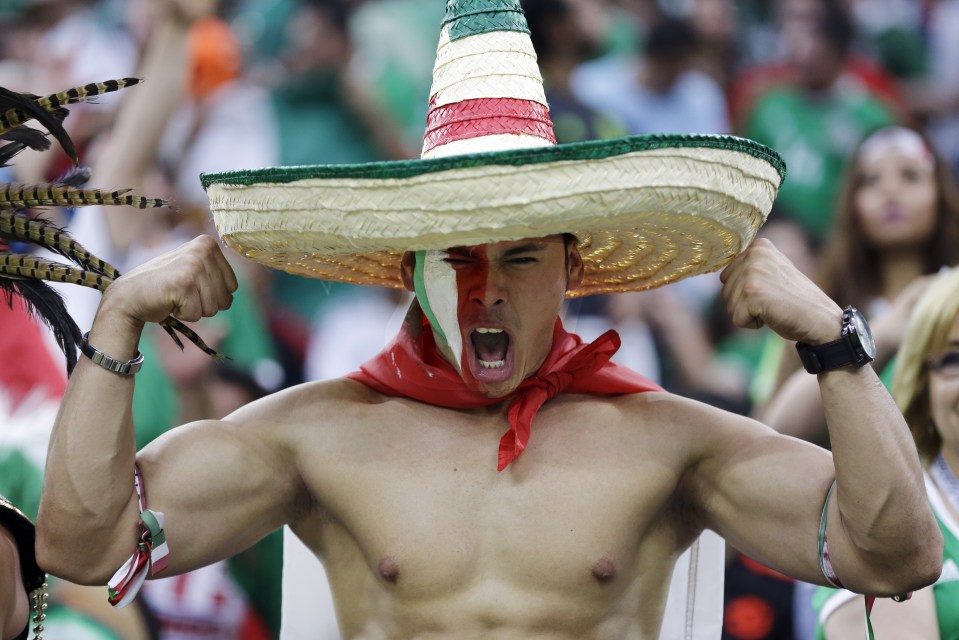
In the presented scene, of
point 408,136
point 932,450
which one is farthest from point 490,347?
point 408,136

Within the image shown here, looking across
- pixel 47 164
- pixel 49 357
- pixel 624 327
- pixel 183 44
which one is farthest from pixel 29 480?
pixel 624 327

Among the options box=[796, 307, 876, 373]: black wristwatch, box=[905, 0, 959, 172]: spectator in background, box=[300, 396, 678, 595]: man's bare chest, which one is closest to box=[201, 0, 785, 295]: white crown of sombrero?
box=[796, 307, 876, 373]: black wristwatch

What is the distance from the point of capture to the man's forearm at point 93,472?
191 cm

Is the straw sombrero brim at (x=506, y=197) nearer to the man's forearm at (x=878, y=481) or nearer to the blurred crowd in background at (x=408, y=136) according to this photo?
the man's forearm at (x=878, y=481)

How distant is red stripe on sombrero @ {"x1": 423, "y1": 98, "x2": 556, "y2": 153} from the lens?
2.05 meters

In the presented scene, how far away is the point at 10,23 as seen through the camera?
4.52 meters

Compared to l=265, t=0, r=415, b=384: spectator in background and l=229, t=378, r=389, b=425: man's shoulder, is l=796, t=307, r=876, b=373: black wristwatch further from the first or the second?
l=265, t=0, r=415, b=384: spectator in background

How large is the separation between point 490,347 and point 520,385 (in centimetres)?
16

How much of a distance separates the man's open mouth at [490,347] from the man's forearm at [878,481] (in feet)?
1.72

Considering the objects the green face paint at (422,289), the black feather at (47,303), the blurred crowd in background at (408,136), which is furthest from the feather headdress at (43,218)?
the blurred crowd in background at (408,136)

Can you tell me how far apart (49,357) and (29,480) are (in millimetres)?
472

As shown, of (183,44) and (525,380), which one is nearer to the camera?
(525,380)

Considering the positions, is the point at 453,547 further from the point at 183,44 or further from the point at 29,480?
the point at 183,44

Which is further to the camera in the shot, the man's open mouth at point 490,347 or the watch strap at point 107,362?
the man's open mouth at point 490,347
